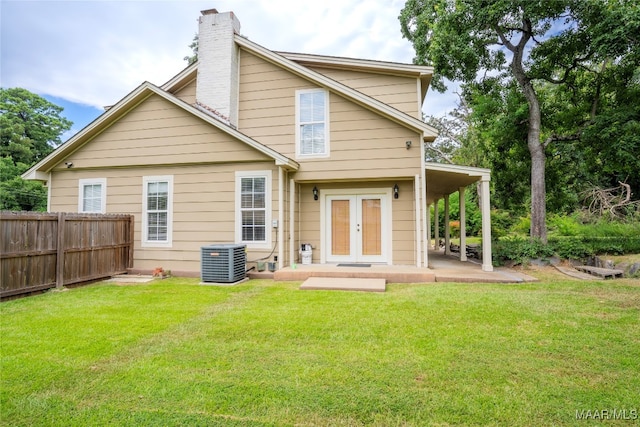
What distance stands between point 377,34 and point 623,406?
1622 centimetres

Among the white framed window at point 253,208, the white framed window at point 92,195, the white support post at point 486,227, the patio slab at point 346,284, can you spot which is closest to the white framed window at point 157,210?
the white framed window at point 92,195

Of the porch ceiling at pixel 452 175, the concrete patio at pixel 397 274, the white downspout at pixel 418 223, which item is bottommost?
the concrete patio at pixel 397 274

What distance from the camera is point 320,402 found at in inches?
92.8

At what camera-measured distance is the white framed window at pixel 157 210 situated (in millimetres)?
8141

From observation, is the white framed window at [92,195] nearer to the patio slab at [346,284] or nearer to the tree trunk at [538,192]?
the patio slab at [346,284]

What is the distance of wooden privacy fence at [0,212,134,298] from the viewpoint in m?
5.45

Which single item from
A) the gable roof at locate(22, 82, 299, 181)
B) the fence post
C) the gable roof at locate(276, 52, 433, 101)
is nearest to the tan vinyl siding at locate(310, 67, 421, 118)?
the gable roof at locate(276, 52, 433, 101)

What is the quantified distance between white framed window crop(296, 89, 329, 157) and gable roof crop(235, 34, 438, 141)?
0.35m

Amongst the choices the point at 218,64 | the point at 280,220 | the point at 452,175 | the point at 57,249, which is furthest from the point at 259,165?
the point at 452,175

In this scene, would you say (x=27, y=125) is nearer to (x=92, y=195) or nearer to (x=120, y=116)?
(x=92, y=195)

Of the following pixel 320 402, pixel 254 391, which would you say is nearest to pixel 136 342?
pixel 254 391

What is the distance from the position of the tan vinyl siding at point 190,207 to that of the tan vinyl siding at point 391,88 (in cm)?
401

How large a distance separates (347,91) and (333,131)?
1.03 m

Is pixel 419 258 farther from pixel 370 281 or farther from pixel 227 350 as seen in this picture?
pixel 227 350
